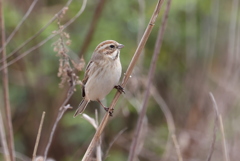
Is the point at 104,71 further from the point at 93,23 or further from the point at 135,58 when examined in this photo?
the point at 93,23

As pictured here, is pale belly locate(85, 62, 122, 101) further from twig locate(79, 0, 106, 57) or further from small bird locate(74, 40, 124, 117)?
twig locate(79, 0, 106, 57)

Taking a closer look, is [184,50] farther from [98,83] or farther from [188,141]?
[98,83]

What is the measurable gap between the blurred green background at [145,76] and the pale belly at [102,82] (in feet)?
5.58

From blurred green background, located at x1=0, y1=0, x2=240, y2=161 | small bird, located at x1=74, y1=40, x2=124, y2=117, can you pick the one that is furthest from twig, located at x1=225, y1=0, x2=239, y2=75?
small bird, located at x1=74, y1=40, x2=124, y2=117

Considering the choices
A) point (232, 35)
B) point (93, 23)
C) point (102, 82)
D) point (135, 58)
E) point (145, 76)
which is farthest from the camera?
point (145, 76)

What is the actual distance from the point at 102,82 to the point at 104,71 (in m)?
0.08

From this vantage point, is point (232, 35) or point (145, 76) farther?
point (145, 76)

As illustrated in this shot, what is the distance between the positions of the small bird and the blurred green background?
1.72 metres

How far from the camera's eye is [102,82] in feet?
10.5

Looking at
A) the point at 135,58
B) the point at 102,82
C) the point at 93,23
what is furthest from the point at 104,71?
the point at 93,23

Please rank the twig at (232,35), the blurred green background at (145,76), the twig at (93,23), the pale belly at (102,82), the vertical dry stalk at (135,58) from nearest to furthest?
the vertical dry stalk at (135,58)
the pale belly at (102,82)
the twig at (232,35)
the twig at (93,23)
the blurred green background at (145,76)

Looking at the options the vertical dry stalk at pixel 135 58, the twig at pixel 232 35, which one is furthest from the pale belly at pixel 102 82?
the twig at pixel 232 35

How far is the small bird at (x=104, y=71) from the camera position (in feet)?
10.4

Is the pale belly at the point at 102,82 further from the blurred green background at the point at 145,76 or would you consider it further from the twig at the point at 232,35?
the twig at the point at 232,35
